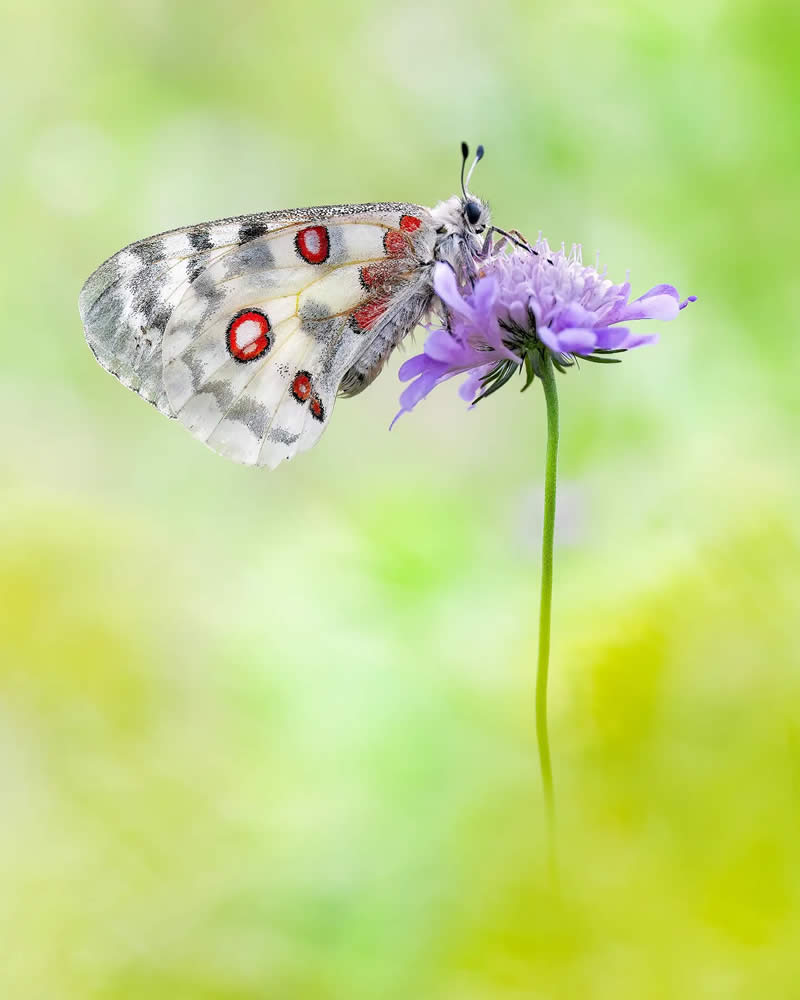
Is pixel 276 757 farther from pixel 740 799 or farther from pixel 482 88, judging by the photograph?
pixel 482 88

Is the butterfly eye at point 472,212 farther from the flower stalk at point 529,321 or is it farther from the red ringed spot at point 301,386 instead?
the red ringed spot at point 301,386

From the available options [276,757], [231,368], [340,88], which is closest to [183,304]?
[231,368]

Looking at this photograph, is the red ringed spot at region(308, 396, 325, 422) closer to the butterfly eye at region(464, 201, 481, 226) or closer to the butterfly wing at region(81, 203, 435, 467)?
the butterfly wing at region(81, 203, 435, 467)

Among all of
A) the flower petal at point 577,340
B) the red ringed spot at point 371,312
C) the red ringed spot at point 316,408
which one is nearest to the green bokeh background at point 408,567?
the flower petal at point 577,340

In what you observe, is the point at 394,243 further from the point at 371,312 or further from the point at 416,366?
the point at 416,366

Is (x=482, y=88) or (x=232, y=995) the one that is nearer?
(x=232, y=995)

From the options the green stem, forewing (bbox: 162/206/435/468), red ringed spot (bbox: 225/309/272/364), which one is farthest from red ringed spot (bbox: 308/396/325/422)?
the green stem
